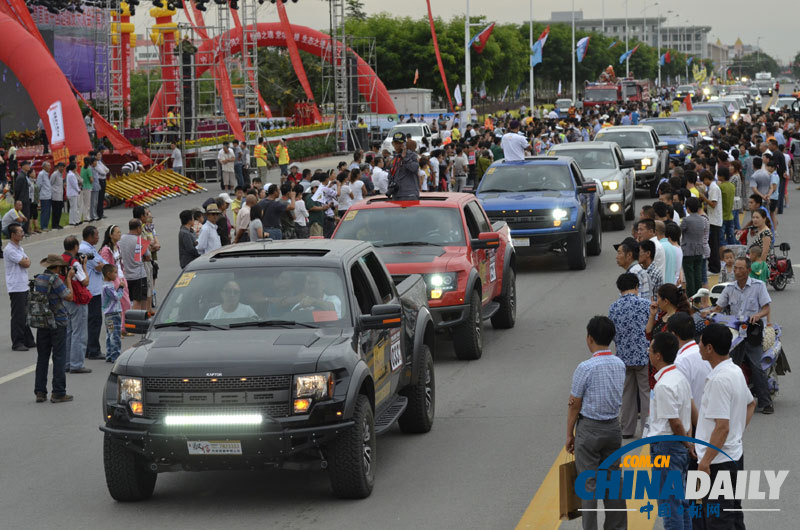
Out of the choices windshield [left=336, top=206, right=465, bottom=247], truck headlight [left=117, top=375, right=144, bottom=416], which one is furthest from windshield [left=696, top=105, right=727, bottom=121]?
truck headlight [left=117, top=375, right=144, bottom=416]

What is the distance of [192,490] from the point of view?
9.10 m

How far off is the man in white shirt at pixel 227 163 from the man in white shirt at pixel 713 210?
2183 centimetres

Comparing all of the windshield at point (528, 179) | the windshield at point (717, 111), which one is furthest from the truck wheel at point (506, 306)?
the windshield at point (717, 111)

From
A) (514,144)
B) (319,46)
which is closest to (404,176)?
(514,144)

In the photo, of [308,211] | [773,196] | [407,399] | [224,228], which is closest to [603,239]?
[773,196]

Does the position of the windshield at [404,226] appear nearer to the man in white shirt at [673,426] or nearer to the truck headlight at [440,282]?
the truck headlight at [440,282]

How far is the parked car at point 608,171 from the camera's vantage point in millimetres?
25906

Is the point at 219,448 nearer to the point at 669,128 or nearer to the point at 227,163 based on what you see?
the point at 227,163

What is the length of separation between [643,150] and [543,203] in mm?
12813

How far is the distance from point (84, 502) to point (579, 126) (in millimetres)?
36082

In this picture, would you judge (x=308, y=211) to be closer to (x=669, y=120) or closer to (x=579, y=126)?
(x=669, y=120)

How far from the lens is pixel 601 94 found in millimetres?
70375

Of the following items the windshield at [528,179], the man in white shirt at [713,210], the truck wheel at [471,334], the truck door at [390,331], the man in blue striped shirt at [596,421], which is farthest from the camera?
the windshield at [528,179]

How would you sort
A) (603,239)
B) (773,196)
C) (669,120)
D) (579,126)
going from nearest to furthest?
(773,196)
(603,239)
(669,120)
(579,126)
